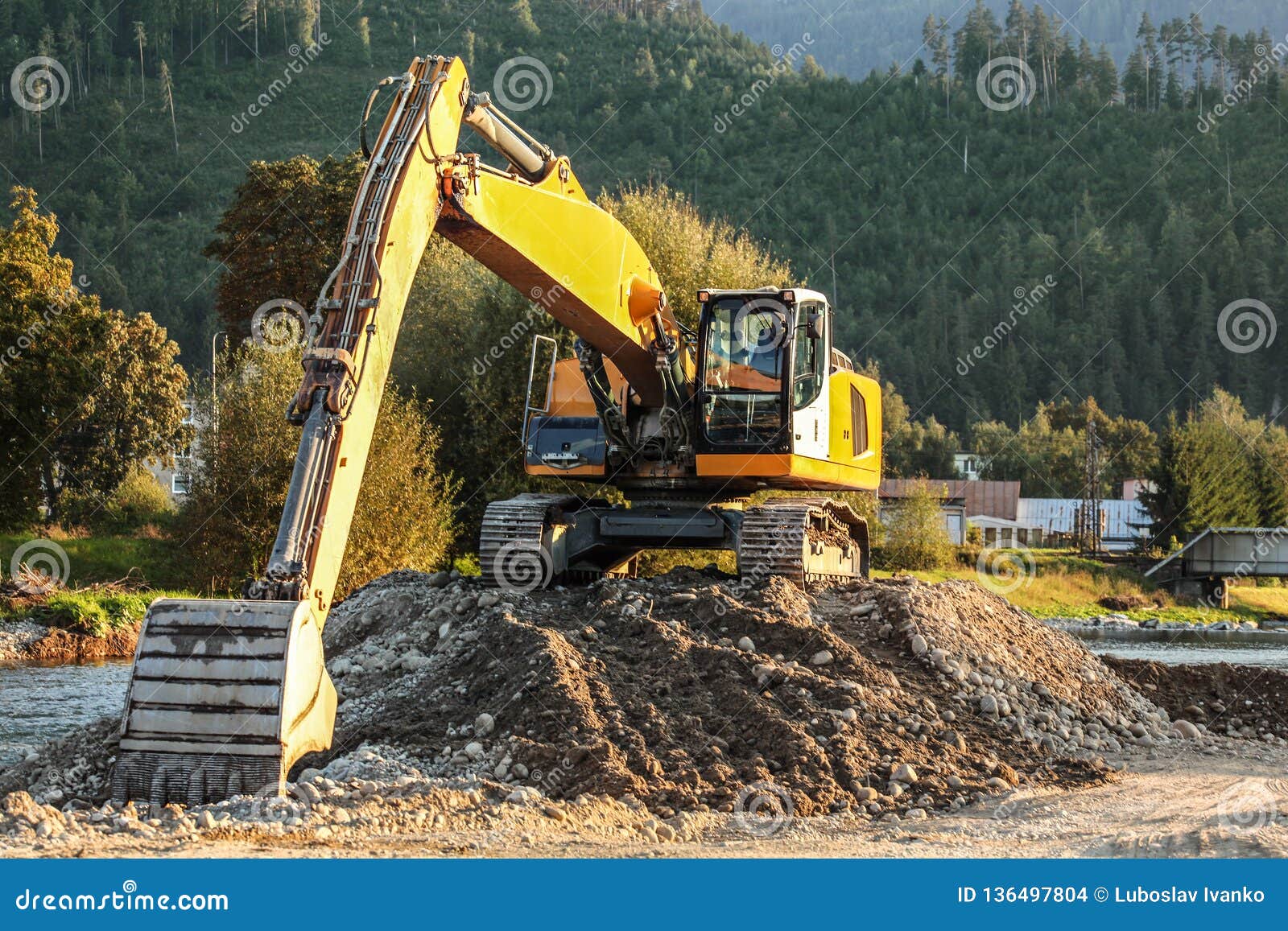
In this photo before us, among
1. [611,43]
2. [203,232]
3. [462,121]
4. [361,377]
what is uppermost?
[611,43]

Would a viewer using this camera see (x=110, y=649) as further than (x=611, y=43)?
No

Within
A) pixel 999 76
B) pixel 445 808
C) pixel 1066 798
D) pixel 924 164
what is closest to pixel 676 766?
pixel 445 808

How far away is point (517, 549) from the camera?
1466 centimetres

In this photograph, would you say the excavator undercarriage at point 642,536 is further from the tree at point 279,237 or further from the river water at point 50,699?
the tree at point 279,237

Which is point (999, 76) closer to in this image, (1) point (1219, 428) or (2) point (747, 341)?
(1) point (1219, 428)

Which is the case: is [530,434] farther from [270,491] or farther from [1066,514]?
[1066,514]

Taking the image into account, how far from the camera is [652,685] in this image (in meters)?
11.0

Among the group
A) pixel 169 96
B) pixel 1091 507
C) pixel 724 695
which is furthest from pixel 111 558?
pixel 169 96

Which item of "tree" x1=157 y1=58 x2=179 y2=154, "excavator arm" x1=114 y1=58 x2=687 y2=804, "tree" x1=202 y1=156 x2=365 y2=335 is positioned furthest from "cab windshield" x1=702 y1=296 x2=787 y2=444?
"tree" x1=157 y1=58 x2=179 y2=154

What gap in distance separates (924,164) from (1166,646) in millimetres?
102488

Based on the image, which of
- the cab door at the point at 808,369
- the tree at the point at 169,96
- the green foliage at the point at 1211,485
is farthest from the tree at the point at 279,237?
the tree at the point at 169,96

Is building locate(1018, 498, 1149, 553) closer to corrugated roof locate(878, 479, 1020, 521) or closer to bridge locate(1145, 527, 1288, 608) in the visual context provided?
corrugated roof locate(878, 479, 1020, 521)

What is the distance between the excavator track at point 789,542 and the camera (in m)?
14.2

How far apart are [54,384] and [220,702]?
28080 mm
